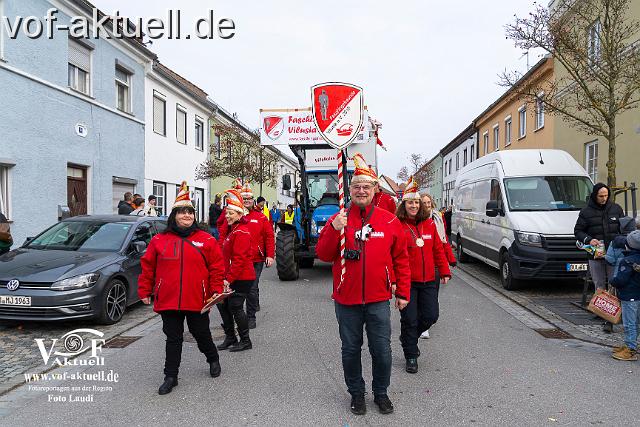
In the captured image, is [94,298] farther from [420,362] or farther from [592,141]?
[592,141]

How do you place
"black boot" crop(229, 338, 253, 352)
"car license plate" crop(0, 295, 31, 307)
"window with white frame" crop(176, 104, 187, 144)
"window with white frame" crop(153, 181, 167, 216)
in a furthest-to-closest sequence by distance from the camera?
"window with white frame" crop(176, 104, 187, 144) < "window with white frame" crop(153, 181, 167, 216) < "car license plate" crop(0, 295, 31, 307) < "black boot" crop(229, 338, 253, 352)

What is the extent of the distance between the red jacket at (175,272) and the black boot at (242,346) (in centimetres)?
133

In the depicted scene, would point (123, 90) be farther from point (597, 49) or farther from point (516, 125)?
point (516, 125)

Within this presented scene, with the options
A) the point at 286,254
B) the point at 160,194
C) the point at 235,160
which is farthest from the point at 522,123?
the point at 160,194

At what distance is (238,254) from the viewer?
17.5ft

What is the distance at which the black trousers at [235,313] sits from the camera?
5.27 m

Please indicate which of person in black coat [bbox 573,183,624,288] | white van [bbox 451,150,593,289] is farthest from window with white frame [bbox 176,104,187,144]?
person in black coat [bbox 573,183,624,288]

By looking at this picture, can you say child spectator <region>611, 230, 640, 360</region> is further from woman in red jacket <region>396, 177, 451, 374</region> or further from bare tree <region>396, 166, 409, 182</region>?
bare tree <region>396, 166, 409, 182</region>

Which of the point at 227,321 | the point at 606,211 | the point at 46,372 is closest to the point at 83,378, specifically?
the point at 46,372

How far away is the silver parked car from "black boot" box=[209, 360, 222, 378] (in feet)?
8.14

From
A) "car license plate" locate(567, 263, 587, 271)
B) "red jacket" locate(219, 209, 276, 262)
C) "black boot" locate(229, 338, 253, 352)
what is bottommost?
"black boot" locate(229, 338, 253, 352)

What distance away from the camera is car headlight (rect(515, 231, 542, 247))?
841 cm

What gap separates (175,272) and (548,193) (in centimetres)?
765

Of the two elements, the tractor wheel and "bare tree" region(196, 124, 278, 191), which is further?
"bare tree" region(196, 124, 278, 191)
